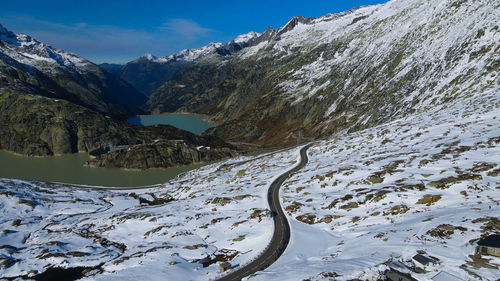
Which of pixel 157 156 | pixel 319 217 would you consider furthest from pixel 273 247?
pixel 157 156

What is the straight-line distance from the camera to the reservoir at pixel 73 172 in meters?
122

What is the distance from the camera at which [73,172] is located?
449 ft

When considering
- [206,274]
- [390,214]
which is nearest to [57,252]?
[206,274]

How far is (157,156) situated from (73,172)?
38122 millimetres

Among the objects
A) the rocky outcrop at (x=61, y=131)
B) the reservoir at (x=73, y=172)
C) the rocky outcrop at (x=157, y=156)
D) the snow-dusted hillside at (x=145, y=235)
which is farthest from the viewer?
the rocky outcrop at (x=61, y=131)

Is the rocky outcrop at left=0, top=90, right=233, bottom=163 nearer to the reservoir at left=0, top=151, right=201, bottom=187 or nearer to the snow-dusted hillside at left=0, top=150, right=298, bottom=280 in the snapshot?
the reservoir at left=0, top=151, right=201, bottom=187

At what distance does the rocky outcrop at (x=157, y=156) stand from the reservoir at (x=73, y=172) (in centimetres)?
374

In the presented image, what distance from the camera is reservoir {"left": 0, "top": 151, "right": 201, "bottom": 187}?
122 metres

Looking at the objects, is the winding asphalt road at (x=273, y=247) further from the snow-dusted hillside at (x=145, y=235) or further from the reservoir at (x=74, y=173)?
the reservoir at (x=74, y=173)

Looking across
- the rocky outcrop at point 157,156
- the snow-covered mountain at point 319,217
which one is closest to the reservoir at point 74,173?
the rocky outcrop at point 157,156

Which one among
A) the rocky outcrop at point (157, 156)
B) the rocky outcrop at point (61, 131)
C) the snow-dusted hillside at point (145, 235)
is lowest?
the snow-dusted hillside at point (145, 235)

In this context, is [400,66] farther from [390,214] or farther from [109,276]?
[109,276]

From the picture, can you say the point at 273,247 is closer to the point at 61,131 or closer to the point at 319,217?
the point at 319,217

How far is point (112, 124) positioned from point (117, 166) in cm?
5393
